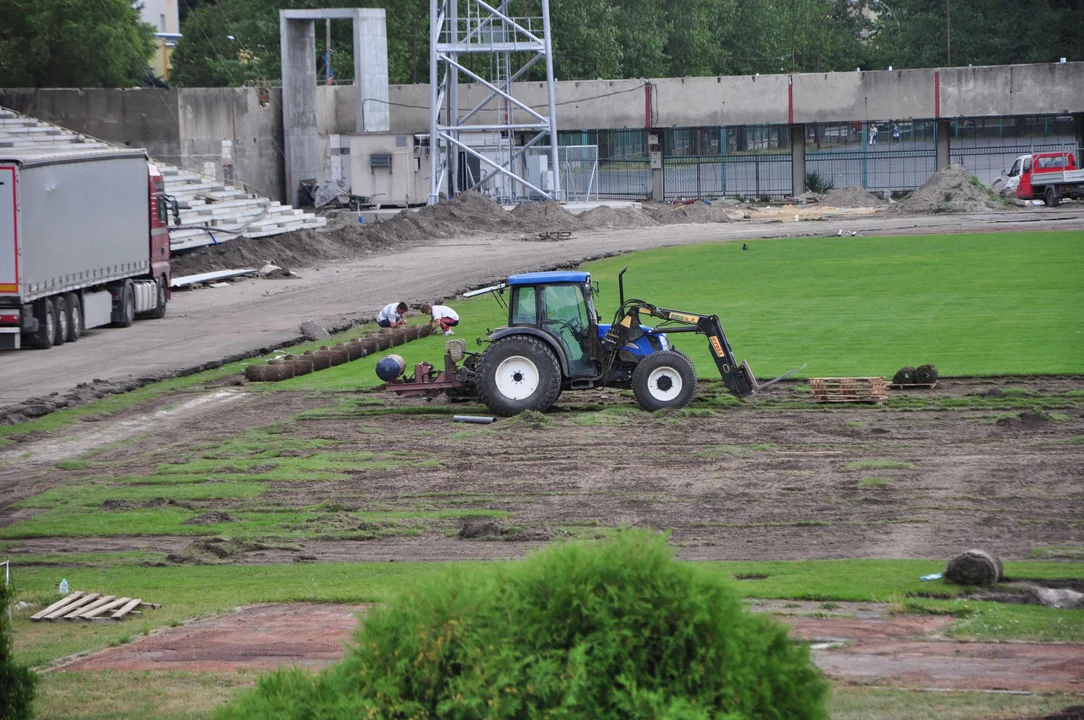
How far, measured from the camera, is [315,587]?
12500 millimetres

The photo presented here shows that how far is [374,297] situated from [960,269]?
59.5 feet

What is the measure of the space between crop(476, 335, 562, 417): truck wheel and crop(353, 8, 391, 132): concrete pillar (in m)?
54.5

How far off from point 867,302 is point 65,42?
5010cm

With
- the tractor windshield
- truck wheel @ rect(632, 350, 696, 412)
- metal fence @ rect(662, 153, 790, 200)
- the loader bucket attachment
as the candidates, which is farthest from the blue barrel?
metal fence @ rect(662, 153, 790, 200)

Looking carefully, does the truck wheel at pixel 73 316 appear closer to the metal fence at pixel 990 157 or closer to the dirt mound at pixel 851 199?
the dirt mound at pixel 851 199

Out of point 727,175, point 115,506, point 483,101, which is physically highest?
point 483,101

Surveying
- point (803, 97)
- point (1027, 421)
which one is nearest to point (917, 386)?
point (1027, 421)

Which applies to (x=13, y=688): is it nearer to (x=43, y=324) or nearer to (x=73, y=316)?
(x=43, y=324)

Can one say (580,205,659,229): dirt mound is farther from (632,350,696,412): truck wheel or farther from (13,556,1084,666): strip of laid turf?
(13,556,1084,666): strip of laid turf

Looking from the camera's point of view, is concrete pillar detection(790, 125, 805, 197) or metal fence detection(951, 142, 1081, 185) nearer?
concrete pillar detection(790, 125, 805, 197)

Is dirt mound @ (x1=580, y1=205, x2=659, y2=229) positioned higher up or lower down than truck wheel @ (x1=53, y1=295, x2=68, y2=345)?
higher up

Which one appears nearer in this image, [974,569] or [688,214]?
[974,569]

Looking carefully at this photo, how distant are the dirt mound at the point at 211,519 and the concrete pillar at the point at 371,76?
2353 inches

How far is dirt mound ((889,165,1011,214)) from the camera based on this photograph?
64.9 metres
